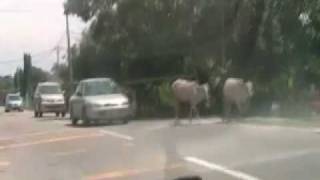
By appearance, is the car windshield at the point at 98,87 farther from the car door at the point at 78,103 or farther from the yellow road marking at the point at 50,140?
the yellow road marking at the point at 50,140

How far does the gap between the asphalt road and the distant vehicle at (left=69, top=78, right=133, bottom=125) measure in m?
5.09

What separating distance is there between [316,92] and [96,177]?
22832 mm

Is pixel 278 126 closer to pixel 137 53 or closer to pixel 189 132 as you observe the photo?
pixel 189 132

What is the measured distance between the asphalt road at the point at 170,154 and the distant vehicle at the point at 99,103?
5.09 m

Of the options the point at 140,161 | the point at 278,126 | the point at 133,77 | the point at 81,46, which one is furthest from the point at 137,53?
the point at 140,161

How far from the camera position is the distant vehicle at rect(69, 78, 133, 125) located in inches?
1163

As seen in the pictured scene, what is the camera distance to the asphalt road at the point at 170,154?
46.8 ft

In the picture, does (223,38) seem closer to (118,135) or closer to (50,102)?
(50,102)

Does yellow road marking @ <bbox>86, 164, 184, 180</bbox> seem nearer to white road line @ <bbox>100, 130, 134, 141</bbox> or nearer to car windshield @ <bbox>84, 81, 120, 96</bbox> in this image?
white road line @ <bbox>100, 130, 134, 141</bbox>

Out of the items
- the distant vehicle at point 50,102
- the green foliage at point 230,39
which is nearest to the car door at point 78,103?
the green foliage at point 230,39

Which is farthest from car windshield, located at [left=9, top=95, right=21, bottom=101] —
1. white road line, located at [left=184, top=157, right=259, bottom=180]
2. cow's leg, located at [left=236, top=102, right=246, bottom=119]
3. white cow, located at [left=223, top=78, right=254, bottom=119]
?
white road line, located at [left=184, top=157, right=259, bottom=180]

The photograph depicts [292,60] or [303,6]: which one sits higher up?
[303,6]

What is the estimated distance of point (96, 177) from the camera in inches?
580

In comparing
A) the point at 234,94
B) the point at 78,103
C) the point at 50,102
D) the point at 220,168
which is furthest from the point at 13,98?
the point at 220,168
